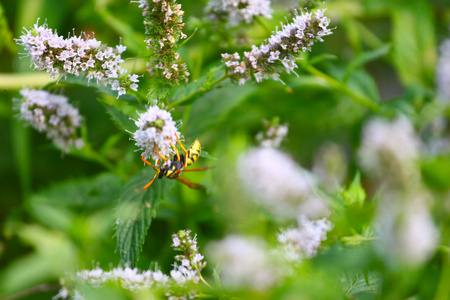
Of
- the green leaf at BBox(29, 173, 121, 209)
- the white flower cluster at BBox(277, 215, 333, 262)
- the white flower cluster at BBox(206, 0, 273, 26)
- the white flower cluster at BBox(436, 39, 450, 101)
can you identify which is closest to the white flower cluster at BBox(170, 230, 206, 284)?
the white flower cluster at BBox(277, 215, 333, 262)

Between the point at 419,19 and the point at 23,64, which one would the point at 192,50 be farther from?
the point at 419,19

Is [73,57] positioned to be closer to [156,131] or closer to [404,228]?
[156,131]

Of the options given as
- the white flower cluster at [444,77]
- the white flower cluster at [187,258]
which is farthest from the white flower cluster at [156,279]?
the white flower cluster at [444,77]

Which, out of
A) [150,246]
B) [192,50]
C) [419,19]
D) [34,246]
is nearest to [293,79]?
[192,50]

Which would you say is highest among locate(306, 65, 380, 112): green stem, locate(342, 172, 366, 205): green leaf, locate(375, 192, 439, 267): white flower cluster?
locate(306, 65, 380, 112): green stem

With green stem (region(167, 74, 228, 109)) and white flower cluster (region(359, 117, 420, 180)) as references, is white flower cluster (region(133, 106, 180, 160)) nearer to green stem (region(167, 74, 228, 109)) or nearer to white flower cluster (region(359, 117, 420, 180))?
green stem (region(167, 74, 228, 109))

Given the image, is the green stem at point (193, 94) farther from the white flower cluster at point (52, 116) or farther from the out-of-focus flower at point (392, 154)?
the out-of-focus flower at point (392, 154)
